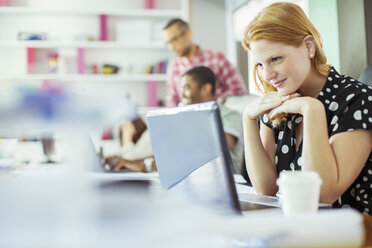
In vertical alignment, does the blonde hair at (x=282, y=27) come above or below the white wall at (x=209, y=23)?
below

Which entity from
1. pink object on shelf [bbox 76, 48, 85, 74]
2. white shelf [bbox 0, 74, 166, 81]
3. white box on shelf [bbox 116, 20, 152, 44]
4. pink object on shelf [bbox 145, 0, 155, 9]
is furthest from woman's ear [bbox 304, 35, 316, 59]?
pink object on shelf [bbox 145, 0, 155, 9]

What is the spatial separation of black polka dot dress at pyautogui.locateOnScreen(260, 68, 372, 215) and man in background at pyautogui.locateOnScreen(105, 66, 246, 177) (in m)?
0.63

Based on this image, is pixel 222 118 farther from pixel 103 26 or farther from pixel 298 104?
pixel 103 26

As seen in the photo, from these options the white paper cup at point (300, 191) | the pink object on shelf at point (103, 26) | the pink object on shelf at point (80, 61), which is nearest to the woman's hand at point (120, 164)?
the white paper cup at point (300, 191)

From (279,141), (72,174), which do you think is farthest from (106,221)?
(279,141)

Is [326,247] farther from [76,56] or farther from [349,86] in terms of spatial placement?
[76,56]

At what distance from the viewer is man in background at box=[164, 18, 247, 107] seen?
3.31m

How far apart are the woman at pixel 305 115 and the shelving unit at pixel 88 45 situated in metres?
3.59

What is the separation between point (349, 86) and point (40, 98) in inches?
31.2

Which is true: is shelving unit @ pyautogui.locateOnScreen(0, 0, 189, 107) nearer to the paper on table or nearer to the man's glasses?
the man's glasses

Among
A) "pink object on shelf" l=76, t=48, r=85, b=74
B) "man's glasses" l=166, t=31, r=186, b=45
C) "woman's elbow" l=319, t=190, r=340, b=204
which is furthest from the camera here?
"pink object on shelf" l=76, t=48, r=85, b=74

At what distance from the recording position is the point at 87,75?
4.55 m

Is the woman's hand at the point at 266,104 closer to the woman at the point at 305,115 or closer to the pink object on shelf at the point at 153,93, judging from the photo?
the woman at the point at 305,115

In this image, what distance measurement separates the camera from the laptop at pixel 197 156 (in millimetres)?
625
